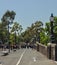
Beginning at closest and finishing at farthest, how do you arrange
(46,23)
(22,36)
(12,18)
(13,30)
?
(46,23) < (12,18) < (13,30) < (22,36)

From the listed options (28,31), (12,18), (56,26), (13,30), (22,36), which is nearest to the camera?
(56,26)

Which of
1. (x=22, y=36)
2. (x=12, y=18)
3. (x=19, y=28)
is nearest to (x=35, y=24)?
(x=19, y=28)

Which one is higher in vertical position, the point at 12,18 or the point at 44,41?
the point at 12,18

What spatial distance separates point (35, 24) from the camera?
557 ft

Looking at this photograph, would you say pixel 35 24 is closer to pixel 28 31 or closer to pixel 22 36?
pixel 28 31

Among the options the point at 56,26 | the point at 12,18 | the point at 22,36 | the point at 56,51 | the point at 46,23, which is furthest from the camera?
the point at 22,36

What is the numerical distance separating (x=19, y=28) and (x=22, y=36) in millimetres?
24077

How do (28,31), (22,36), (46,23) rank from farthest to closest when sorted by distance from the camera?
(22,36) → (28,31) → (46,23)

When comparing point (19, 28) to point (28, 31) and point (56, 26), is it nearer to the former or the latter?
point (28, 31)

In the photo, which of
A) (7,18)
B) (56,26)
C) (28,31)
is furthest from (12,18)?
(28,31)

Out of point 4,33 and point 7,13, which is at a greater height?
point 7,13

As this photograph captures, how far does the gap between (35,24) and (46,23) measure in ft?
202

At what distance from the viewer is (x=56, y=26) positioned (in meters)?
101

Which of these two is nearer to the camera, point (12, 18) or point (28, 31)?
point (12, 18)
